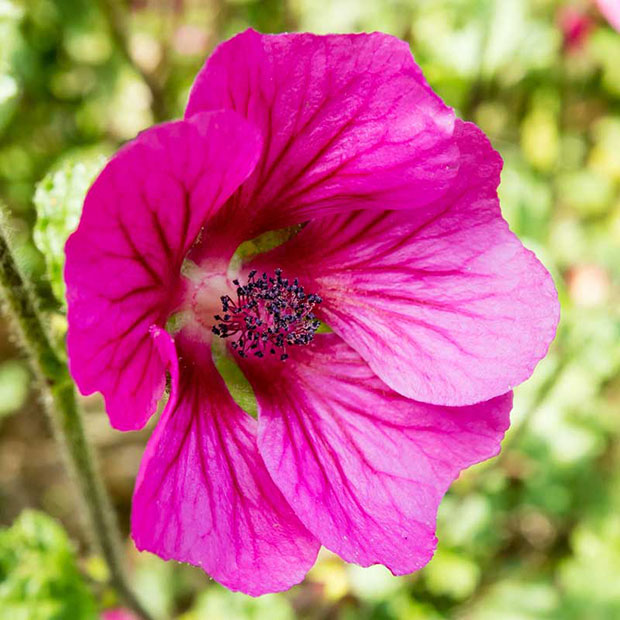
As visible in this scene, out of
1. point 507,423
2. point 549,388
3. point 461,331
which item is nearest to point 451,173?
point 461,331

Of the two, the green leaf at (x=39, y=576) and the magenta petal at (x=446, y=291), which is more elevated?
the magenta petal at (x=446, y=291)

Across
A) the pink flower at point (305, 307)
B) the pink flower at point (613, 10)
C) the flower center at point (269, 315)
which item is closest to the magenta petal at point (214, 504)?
the pink flower at point (305, 307)

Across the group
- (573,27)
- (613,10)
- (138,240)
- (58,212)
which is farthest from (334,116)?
(573,27)

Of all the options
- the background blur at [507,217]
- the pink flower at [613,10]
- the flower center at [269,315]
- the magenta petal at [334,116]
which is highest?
the magenta petal at [334,116]

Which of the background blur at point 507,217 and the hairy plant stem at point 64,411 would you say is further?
the background blur at point 507,217

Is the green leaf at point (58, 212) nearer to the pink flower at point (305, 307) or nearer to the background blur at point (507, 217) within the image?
the pink flower at point (305, 307)

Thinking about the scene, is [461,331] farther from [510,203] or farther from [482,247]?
[510,203]

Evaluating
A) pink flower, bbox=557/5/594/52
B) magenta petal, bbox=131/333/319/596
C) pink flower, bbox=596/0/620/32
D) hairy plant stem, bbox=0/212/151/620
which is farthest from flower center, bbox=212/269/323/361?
pink flower, bbox=557/5/594/52
